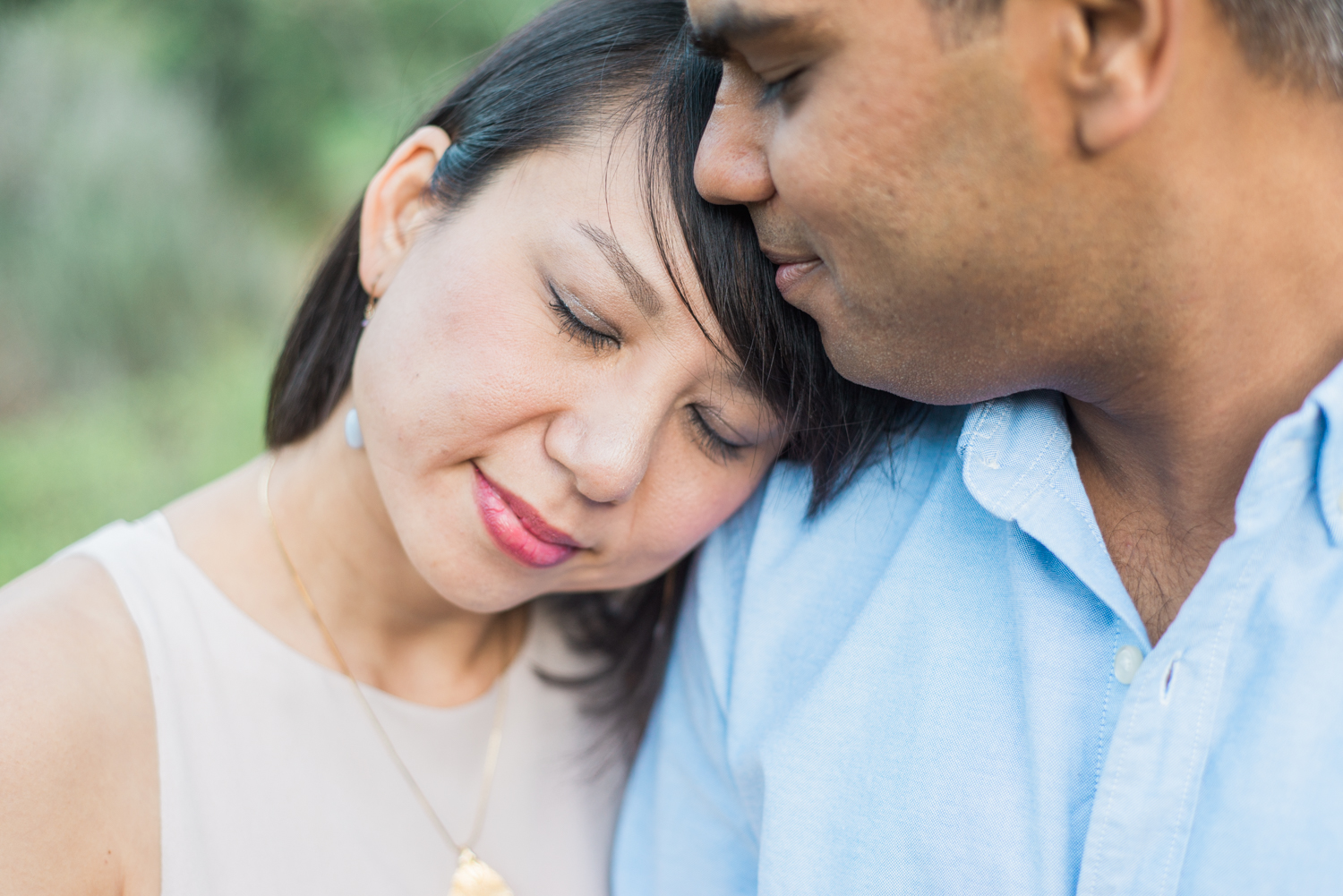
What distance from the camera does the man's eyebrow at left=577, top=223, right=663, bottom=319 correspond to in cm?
151

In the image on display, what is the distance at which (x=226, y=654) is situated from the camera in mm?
1744

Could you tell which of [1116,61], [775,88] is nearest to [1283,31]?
[1116,61]

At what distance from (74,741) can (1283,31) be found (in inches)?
74.2

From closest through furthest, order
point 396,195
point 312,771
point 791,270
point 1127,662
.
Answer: point 1127,662
point 791,270
point 312,771
point 396,195

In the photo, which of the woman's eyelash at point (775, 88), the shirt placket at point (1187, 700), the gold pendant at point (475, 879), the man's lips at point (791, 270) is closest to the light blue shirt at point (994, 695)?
the shirt placket at point (1187, 700)

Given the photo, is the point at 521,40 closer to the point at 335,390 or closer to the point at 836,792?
the point at 335,390

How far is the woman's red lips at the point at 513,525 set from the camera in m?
1.62

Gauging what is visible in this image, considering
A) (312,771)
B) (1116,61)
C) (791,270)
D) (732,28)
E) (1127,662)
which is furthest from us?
(312,771)

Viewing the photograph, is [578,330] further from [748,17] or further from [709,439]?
[748,17]

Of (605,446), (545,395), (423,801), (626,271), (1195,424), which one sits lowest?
(423,801)

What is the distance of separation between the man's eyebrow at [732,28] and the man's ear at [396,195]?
0.68 meters

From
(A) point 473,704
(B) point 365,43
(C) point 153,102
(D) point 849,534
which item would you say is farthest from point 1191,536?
(B) point 365,43

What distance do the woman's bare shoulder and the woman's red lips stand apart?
0.61 metres

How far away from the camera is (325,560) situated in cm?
189
